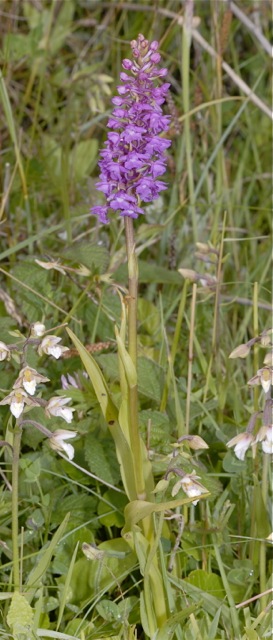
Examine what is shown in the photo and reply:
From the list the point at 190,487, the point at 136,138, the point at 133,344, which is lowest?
the point at 190,487

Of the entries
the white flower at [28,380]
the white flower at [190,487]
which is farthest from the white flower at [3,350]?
the white flower at [190,487]

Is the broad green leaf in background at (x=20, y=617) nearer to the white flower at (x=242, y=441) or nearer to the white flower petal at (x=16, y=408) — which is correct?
the white flower petal at (x=16, y=408)

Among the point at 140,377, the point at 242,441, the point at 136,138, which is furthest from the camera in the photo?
the point at 140,377

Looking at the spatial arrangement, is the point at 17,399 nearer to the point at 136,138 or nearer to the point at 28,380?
the point at 28,380

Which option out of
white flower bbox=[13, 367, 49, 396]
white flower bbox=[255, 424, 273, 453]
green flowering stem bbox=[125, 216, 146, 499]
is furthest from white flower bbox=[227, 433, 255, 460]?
white flower bbox=[13, 367, 49, 396]

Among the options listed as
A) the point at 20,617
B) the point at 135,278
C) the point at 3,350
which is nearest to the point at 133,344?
the point at 135,278

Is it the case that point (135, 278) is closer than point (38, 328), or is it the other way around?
point (135, 278)

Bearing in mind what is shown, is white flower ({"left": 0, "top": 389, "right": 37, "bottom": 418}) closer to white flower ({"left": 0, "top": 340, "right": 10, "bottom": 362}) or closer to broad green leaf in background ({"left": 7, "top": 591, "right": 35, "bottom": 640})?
white flower ({"left": 0, "top": 340, "right": 10, "bottom": 362})
